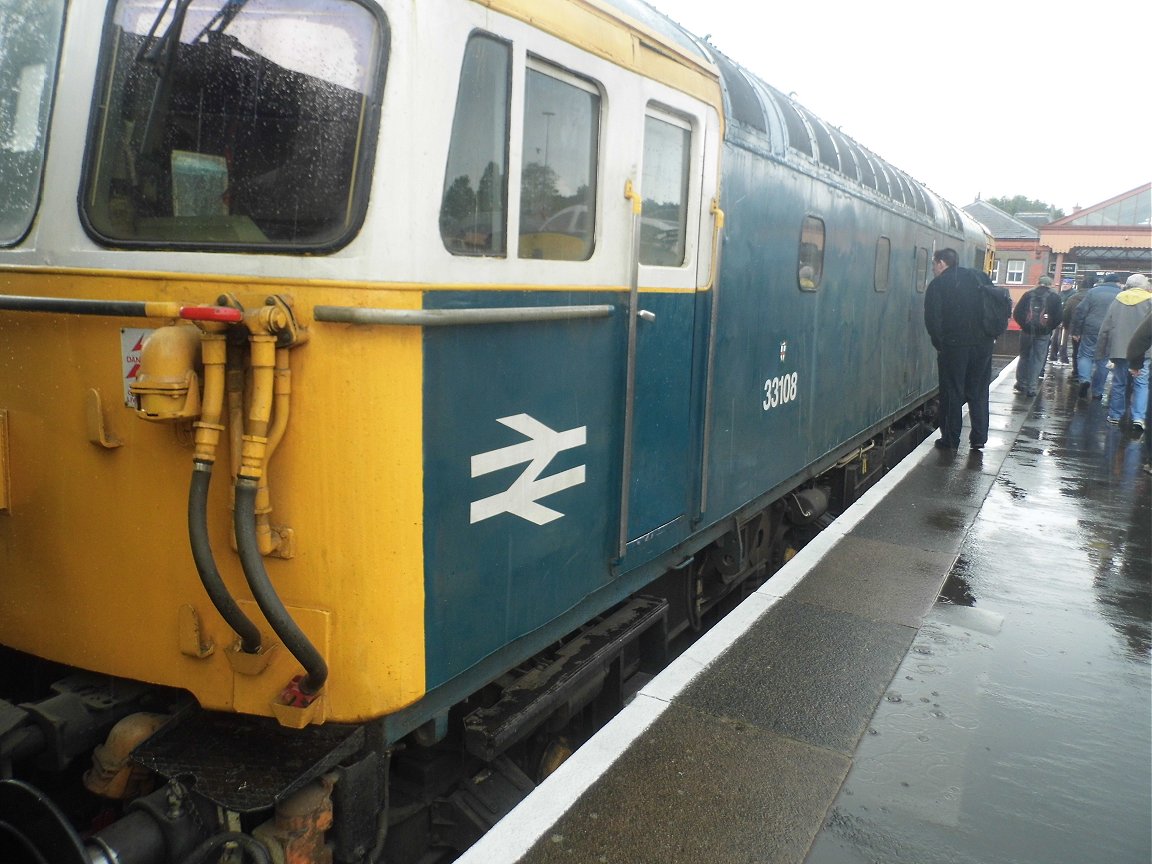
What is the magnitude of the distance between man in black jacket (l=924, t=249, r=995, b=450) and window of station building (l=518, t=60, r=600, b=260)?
21.6 feet

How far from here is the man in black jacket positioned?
881 cm

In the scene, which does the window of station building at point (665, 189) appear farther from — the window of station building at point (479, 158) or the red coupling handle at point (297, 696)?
the red coupling handle at point (297, 696)

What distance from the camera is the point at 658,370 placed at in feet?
12.7

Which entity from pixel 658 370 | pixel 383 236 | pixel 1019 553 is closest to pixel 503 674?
pixel 658 370

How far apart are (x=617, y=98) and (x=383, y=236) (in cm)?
135

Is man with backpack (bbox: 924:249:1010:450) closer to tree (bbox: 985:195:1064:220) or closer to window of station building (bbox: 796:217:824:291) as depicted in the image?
window of station building (bbox: 796:217:824:291)

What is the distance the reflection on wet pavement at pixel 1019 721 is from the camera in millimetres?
2914

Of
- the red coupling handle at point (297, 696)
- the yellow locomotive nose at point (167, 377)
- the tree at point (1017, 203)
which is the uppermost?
the tree at point (1017, 203)

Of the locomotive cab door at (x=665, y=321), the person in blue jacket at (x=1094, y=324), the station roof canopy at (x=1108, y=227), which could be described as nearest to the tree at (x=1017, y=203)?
the station roof canopy at (x=1108, y=227)

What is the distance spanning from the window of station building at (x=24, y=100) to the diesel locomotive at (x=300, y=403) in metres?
0.01

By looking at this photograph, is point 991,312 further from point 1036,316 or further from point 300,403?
point 300,403

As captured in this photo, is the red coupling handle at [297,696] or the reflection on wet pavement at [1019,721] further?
the reflection on wet pavement at [1019,721]

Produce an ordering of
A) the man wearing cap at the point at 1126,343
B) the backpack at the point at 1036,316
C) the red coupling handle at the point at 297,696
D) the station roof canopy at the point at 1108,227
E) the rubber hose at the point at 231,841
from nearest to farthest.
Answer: the rubber hose at the point at 231,841
the red coupling handle at the point at 297,696
the man wearing cap at the point at 1126,343
the backpack at the point at 1036,316
the station roof canopy at the point at 1108,227

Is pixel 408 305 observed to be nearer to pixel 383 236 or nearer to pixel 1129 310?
pixel 383 236
